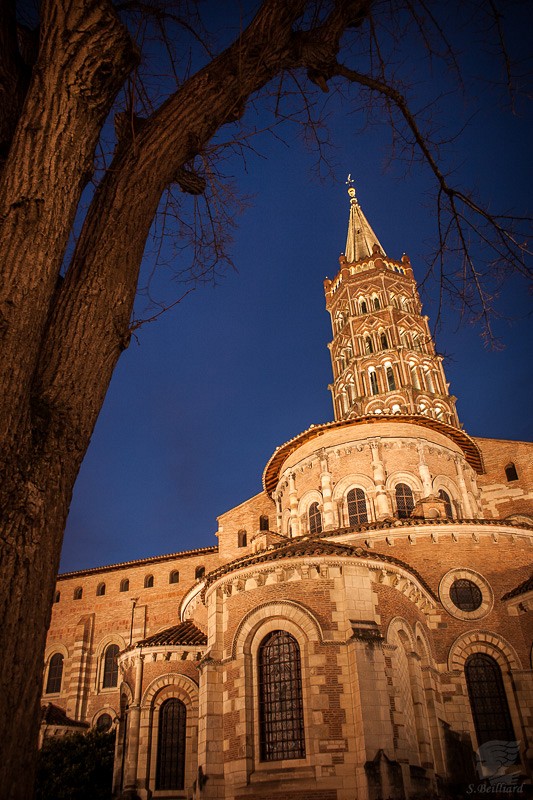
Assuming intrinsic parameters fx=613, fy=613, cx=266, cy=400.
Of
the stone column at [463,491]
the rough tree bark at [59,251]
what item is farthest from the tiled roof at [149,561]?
the rough tree bark at [59,251]

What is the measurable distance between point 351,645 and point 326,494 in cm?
1129

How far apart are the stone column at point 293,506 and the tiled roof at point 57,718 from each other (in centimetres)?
1574

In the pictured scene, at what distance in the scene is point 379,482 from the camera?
25.9 metres

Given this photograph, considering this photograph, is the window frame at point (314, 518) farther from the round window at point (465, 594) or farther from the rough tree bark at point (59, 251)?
the rough tree bark at point (59, 251)

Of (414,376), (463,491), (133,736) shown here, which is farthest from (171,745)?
(414,376)

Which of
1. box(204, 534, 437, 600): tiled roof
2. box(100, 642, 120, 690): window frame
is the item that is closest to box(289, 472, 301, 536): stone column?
box(204, 534, 437, 600): tiled roof

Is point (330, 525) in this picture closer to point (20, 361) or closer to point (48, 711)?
point (48, 711)

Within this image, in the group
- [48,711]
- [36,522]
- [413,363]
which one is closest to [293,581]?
[36,522]

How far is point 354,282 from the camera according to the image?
50.5 m

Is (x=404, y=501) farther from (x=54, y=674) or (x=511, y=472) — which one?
(x=54, y=674)

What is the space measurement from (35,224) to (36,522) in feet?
5.97

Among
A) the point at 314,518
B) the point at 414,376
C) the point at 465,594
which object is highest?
the point at 414,376

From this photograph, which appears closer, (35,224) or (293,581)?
(35,224)

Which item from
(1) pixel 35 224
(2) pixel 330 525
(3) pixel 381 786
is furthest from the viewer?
(2) pixel 330 525
